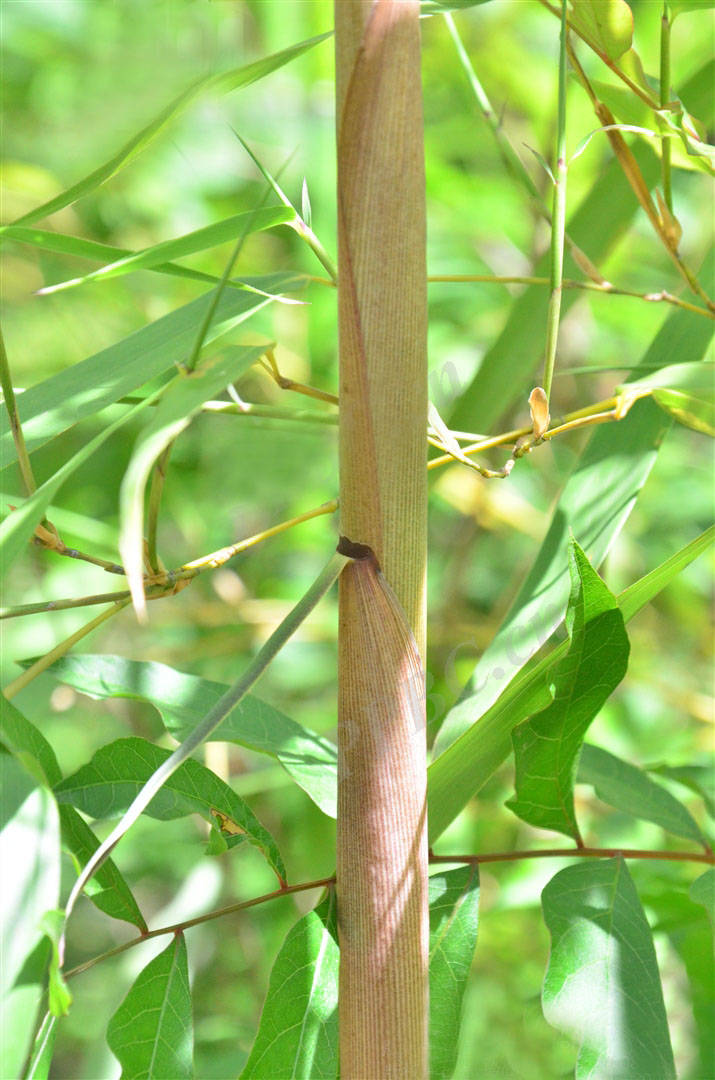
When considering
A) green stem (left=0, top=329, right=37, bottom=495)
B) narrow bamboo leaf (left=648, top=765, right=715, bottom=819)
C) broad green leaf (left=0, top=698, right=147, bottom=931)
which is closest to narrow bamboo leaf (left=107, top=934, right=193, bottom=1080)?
broad green leaf (left=0, top=698, right=147, bottom=931)

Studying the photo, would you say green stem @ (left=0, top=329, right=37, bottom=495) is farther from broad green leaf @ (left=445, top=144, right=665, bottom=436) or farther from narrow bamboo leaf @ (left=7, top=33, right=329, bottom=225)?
broad green leaf @ (left=445, top=144, right=665, bottom=436)

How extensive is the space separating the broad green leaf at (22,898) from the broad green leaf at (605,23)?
0.21 m

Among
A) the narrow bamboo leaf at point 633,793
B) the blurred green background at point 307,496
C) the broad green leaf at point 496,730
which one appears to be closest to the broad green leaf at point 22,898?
the broad green leaf at point 496,730

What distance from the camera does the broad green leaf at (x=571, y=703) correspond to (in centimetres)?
21

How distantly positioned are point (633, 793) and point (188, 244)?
9.3 inches

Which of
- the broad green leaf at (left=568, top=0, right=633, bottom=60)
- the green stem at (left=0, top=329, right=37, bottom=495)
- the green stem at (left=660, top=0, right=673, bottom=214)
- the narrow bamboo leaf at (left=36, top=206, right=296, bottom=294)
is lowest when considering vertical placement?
the green stem at (left=0, top=329, right=37, bottom=495)

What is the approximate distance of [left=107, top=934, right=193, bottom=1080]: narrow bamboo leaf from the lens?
21 cm

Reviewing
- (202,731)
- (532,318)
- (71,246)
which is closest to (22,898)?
(202,731)

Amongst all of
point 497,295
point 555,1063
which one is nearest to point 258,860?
point 555,1063

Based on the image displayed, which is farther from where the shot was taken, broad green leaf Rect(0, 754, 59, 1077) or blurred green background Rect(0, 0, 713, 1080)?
blurred green background Rect(0, 0, 713, 1080)

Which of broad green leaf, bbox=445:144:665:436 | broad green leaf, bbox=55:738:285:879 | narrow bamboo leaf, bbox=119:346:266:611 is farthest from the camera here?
broad green leaf, bbox=445:144:665:436

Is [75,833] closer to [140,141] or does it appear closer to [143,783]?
[143,783]

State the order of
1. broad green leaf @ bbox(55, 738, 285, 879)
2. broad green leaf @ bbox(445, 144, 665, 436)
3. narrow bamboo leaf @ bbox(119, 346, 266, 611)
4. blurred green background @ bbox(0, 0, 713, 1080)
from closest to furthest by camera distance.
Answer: narrow bamboo leaf @ bbox(119, 346, 266, 611)
broad green leaf @ bbox(55, 738, 285, 879)
broad green leaf @ bbox(445, 144, 665, 436)
blurred green background @ bbox(0, 0, 713, 1080)

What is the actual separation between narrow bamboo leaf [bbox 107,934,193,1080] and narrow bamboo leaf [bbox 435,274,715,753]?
9 cm
